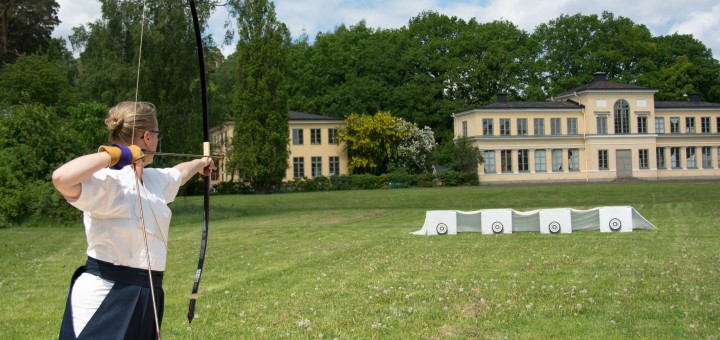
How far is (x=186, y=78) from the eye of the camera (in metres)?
36.4

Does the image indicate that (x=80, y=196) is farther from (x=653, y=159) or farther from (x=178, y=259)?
(x=653, y=159)

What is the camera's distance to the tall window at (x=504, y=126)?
73.5 meters

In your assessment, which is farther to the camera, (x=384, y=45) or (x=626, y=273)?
(x=384, y=45)

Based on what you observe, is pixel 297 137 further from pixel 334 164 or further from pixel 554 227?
pixel 554 227

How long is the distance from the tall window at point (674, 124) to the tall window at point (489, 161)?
67.7 ft

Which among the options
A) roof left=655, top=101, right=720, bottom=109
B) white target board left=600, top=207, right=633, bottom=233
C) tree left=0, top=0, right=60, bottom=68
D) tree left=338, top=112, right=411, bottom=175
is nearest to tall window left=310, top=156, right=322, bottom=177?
tree left=338, top=112, right=411, bottom=175

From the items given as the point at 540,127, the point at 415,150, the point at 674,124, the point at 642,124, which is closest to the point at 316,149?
the point at 415,150

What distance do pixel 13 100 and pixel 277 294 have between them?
5330cm

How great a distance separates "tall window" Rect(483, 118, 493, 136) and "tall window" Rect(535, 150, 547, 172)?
5882mm

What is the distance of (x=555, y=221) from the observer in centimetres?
2030

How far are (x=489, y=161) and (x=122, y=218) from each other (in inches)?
2815

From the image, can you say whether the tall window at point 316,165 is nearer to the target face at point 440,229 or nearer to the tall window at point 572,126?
the tall window at point 572,126

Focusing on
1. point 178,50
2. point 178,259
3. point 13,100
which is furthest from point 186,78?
point 13,100

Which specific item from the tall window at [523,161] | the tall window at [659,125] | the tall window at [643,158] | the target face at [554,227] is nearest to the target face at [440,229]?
the target face at [554,227]
